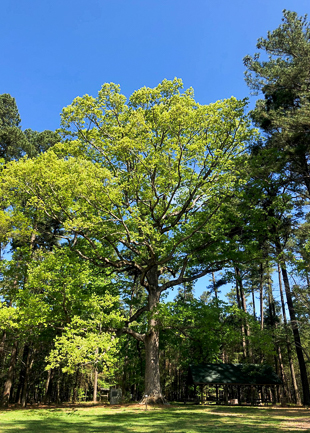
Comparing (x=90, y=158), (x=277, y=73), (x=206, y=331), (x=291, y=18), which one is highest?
(x=291, y=18)

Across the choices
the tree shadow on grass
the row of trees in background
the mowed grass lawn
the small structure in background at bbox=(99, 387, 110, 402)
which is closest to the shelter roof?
the row of trees in background

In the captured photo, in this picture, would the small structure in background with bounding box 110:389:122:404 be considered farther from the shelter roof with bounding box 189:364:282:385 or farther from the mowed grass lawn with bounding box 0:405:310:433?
the mowed grass lawn with bounding box 0:405:310:433

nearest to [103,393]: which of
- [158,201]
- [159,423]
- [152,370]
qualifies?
[152,370]

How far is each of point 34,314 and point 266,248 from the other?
46.6 feet

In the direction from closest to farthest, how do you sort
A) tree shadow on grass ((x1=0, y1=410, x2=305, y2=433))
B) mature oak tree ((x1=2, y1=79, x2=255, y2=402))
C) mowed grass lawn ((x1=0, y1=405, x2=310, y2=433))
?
1. tree shadow on grass ((x1=0, y1=410, x2=305, y2=433))
2. mowed grass lawn ((x1=0, y1=405, x2=310, y2=433))
3. mature oak tree ((x1=2, y1=79, x2=255, y2=402))

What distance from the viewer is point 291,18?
16375 mm

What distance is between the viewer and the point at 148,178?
60.0 feet

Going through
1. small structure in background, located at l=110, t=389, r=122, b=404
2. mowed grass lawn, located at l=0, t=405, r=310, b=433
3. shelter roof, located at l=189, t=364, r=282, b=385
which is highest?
shelter roof, located at l=189, t=364, r=282, b=385

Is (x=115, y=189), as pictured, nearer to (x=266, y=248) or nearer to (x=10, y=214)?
(x=10, y=214)

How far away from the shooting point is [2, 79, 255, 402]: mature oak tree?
1476cm

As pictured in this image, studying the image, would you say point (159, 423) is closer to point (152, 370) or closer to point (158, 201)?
point (152, 370)

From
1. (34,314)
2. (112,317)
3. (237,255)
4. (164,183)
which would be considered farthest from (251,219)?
(34,314)

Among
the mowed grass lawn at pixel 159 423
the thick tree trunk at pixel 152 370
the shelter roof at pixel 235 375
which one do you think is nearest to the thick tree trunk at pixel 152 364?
the thick tree trunk at pixel 152 370

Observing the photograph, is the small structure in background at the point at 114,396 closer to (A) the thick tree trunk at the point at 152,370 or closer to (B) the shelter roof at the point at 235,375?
(B) the shelter roof at the point at 235,375
